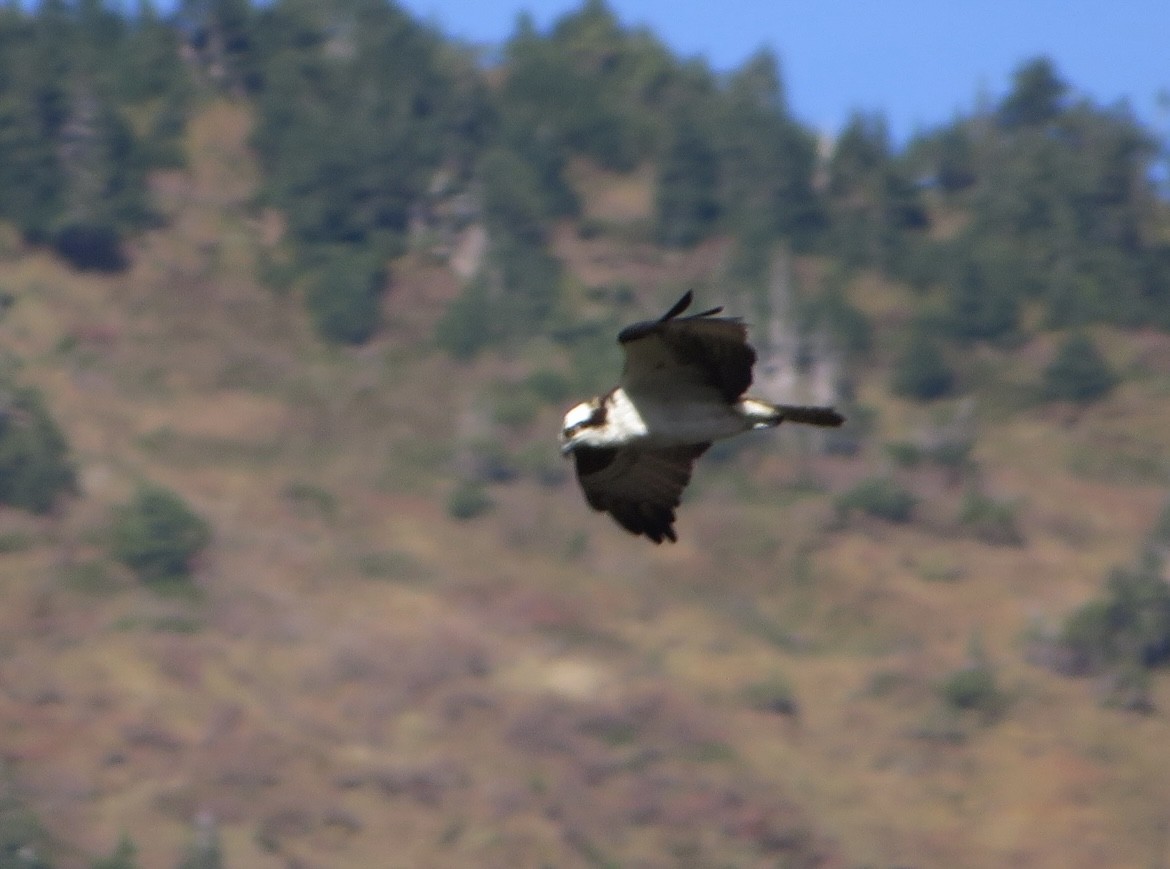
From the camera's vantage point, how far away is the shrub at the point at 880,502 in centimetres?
5266

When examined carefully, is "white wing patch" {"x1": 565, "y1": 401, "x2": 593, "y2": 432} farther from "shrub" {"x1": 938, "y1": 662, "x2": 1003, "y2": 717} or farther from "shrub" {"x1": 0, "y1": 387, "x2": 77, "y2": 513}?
"shrub" {"x1": 0, "y1": 387, "x2": 77, "y2": 513}

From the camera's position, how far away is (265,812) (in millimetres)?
38469

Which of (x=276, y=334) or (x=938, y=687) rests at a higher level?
(x=276, y=334)

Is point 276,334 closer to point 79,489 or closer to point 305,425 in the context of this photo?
point 305,425

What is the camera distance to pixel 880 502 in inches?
2073

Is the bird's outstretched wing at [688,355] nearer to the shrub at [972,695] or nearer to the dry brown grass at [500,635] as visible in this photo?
the dry brown grass at [500,635]

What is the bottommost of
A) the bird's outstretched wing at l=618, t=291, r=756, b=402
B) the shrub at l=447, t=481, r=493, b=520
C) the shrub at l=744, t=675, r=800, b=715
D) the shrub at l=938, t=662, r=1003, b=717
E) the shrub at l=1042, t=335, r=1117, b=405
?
the bird's outstretched wing at l=618, t=291, r=756, b=402

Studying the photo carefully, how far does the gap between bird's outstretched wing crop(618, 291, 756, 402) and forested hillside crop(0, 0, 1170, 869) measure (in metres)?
26.6

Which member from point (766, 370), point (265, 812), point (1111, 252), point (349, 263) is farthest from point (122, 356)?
point (1111, 252)

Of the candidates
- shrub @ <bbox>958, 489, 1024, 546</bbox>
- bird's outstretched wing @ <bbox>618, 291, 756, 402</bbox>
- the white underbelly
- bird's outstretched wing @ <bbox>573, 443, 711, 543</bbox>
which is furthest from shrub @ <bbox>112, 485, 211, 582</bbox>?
bird's outstretched wing @ <bbox>618, 291, 756, 402</bbox>

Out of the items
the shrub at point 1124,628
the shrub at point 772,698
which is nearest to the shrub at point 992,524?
the shrub at point 1124,628

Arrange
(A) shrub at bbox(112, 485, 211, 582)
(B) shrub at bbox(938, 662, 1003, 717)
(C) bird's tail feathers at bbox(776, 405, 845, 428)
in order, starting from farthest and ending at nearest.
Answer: (A) shrub at bbox(112, 485, 211, 582) < (B) shrub at bbox(938, 662, 1003, 717) < (C) bird's tail feathers at bbox(776, 405, 845, 428)

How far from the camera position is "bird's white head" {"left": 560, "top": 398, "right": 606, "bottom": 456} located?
36.1 ft

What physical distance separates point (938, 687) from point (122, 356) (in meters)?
27.8
